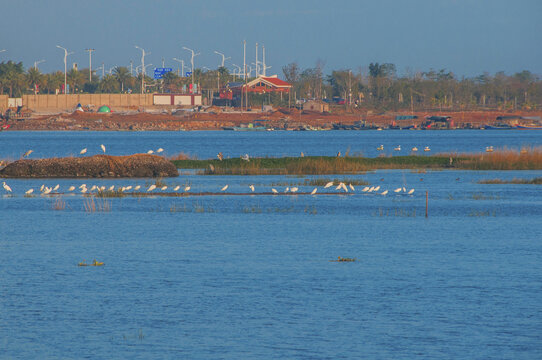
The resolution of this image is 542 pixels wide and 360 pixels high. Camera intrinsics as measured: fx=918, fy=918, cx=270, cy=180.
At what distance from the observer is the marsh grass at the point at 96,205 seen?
43844 mm

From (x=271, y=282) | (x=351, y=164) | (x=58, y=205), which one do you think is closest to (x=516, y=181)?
(x=351, y=164)

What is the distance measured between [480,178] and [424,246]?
114 ft

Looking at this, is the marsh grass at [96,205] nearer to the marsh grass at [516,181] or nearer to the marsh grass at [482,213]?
the marsh grass at [482,213]

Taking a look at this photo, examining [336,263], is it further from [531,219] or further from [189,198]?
[189,198]

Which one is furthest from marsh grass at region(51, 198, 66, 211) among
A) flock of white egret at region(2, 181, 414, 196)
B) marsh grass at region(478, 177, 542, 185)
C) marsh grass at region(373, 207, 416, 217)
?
marsh grass at region(478, 177, 542, 185)

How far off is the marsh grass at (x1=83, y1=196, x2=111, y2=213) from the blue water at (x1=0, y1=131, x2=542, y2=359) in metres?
0.52

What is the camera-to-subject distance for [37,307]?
2125 cm

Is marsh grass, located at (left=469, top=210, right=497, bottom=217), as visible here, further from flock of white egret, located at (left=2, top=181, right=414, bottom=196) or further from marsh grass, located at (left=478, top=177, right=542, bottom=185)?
marsh grass, located at (left=478, top=177, right=542, bottom=185)

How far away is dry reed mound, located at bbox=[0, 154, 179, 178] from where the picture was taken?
6066cm

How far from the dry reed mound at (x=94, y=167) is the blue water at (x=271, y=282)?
48.5ft

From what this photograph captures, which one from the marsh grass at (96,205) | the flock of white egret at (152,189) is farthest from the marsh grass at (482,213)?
the marsh grass at (96,205)

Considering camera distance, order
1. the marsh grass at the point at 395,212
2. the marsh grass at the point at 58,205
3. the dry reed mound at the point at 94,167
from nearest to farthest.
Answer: the marsh grass at the point at 395,212 < the marsh grass at the point at 58,205 < the dry reed mound at the point at 94,167

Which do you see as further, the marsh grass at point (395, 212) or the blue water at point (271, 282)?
the marsh grass at point (395, 212)

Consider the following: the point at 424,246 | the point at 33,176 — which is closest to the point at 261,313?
the point at 424,246
